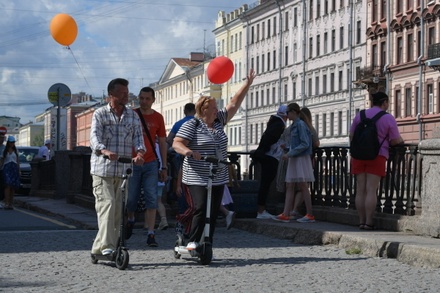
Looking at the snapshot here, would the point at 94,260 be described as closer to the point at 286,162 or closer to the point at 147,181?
the point at 147,181

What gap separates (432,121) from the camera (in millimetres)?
71188

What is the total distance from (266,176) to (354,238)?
4438 millimetres

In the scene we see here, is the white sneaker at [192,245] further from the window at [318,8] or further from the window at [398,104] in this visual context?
the window at [318,8]

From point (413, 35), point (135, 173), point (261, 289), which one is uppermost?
point (413, 35)

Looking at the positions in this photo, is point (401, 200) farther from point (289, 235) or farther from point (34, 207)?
point (34, 207)

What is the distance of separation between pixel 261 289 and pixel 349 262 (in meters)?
2.54

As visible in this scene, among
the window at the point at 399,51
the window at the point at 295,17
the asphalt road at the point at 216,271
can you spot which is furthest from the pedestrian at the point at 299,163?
the window at the point at 295,17

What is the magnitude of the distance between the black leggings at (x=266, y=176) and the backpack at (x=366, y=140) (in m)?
2.62

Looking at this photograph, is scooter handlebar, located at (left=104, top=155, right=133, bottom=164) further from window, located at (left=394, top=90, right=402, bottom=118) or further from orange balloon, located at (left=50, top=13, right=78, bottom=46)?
window, located at (left=394, top=90, right=402, bottom=118)

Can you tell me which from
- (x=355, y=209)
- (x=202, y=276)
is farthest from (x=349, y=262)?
(x=355, y=209)

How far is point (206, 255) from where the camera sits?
11.8m

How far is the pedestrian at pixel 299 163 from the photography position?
16.6 metres

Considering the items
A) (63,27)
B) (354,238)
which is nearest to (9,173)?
(63,27)

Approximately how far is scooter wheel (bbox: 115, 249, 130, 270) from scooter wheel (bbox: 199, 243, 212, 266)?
85 centimetres
